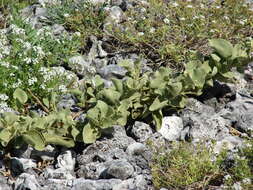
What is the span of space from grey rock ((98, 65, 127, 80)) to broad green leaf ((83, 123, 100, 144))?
50.6 inches

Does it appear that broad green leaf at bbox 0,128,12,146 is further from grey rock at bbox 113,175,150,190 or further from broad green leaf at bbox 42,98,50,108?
grey rock at bbox 113,175,150,190

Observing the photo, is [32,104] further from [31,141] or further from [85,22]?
[85,22]

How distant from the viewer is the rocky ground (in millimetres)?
4695

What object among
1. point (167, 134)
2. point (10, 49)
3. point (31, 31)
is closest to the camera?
point (167, 134)

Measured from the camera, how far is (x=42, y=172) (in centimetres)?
501

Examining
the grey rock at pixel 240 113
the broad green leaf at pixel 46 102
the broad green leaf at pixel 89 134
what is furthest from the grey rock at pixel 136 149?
the broad green leaf at pixel 46 102

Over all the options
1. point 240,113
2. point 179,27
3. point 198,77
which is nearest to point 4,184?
point 198,77

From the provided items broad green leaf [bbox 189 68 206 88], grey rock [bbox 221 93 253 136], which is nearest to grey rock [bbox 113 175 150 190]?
grey rock [bbox 221 93 253 136]

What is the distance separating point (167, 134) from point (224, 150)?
82 cm

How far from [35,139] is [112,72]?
1625mm

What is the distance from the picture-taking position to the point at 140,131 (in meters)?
5.33

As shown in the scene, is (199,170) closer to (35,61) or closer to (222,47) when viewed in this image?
(222,47)

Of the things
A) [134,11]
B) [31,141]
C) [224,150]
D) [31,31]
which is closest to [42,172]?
[31,141]

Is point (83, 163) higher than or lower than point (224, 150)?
lower
